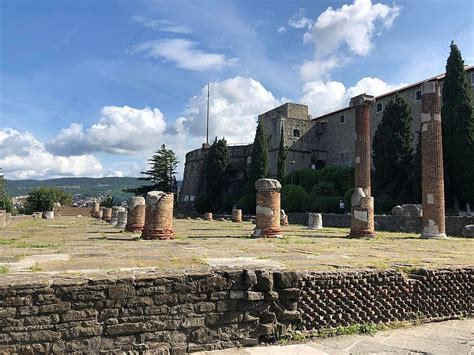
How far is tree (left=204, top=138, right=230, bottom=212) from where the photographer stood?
161 ft

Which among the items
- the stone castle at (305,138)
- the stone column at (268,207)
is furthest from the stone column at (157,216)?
the stone castle at (305,138)

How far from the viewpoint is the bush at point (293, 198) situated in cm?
3544

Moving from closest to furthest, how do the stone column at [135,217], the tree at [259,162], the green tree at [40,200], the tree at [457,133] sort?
the stone column at [135,217]
the tree at [457,133]
the tree at [259,162]
the green tree at [40,200]

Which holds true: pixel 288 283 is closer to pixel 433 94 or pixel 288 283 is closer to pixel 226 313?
pixel 226 313

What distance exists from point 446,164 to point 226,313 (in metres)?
26.9

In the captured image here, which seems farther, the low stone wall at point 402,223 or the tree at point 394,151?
the tree at point 394,151

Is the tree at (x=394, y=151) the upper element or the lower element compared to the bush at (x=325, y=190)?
upper

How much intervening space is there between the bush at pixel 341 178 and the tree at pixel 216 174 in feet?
50.2

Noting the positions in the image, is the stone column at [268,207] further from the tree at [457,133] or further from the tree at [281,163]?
the tree at [281,163]

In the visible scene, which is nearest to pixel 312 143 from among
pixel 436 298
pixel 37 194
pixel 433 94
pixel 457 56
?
pixel 457 56

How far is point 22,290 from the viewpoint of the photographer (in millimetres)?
3381

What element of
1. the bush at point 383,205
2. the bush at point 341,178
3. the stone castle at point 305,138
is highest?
the stone castle at point 305,138

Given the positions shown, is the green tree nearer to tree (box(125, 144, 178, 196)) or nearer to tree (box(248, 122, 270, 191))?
tree (box(125, 144, 178, 196))

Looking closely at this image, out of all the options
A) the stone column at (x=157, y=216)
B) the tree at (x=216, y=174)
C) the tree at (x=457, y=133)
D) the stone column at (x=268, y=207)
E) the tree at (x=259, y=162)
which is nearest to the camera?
the stone column at (x=157, y=216)
